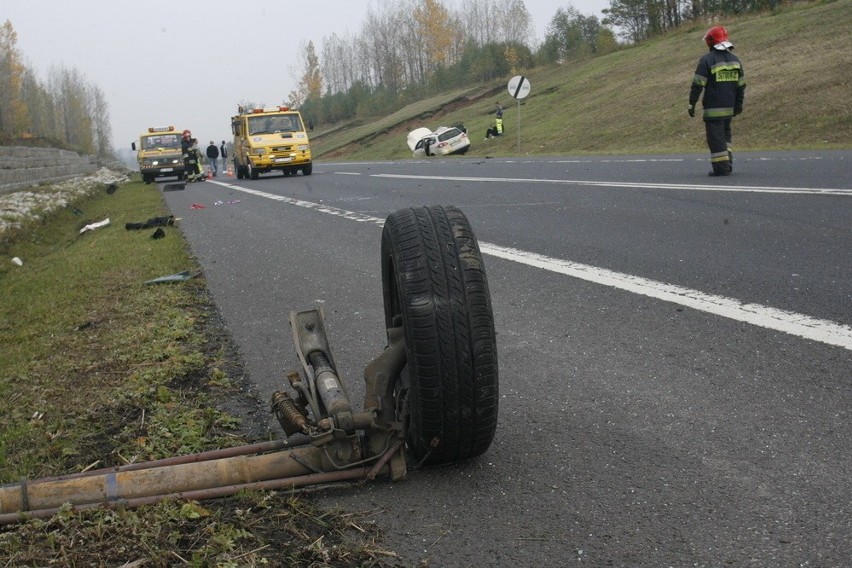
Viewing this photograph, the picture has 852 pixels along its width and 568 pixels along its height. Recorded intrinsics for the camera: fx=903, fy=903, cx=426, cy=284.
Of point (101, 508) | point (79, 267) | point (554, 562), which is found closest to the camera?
point (554, 562)

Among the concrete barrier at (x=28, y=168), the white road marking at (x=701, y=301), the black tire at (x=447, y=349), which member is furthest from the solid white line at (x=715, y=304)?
the concrete barrier at (x=28, y=168)

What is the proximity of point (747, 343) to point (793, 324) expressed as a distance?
38 centimetres

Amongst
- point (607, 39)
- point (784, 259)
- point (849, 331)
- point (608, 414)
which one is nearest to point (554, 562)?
point (608, 414)

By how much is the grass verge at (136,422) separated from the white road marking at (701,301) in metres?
2.30

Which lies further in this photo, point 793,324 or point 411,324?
point 793,324

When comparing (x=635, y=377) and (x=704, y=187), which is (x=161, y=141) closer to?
(x=704, y=187)

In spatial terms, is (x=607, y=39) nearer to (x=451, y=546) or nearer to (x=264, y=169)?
(x=264, y=169)

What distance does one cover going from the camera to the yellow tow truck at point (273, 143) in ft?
91.0

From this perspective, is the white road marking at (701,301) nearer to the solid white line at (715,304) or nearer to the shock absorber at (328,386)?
the solid white line at (715,304)

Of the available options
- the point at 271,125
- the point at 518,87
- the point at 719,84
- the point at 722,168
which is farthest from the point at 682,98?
the point at 722,168

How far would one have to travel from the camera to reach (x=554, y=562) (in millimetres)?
2211

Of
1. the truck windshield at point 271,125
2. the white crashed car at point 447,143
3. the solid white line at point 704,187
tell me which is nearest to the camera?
the solid white line at point 704,187

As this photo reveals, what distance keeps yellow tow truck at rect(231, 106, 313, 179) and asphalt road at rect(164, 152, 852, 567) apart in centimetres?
1936

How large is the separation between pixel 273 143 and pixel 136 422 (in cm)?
2517
